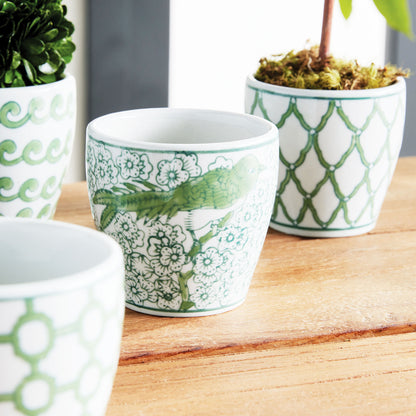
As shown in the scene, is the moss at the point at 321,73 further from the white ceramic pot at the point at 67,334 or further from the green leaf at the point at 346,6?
the white ceramic pot at the point at 67,334

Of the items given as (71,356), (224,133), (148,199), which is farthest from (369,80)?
(71,356)

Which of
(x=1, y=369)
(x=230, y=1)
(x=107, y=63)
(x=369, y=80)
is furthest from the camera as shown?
(x=230, y=1)

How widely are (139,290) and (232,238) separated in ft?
0.24

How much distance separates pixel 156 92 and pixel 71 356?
88 centimetres

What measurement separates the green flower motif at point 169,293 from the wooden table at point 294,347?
11 millimetres

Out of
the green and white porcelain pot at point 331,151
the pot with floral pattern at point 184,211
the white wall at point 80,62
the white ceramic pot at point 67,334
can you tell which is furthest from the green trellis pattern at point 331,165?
the white wall at point 80,62

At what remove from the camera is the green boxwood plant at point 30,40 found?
0.54 metres

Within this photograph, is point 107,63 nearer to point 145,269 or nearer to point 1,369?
point 145,269

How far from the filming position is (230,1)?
1249 millimetres

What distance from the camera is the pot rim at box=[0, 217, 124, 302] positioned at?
284 millimetres

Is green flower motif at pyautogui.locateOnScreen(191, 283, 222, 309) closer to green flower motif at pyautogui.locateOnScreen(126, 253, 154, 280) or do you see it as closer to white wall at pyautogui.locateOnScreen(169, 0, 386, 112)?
green flower motif at pyautogui.locateOnScreen(126, 253, 154, 280)

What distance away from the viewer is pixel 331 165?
0.63 m

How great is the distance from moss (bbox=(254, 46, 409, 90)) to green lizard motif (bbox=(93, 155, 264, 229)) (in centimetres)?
18

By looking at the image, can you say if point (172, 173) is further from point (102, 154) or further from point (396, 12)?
point (396, 12)
